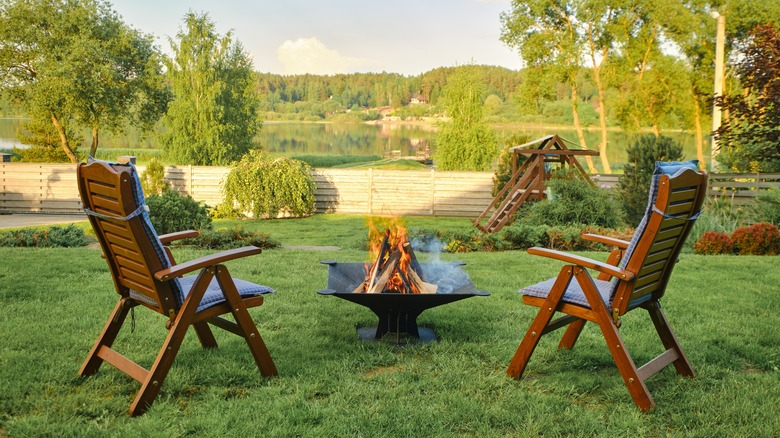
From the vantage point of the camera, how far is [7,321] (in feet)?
14.0

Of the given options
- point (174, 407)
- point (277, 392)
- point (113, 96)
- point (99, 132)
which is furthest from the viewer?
point (99, 132)

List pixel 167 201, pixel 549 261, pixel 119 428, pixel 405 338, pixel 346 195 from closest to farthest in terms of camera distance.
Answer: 1. pixel 119 428
2. pixel 405 338
3. pixel 549 261
4. pixel 167 201
5. pixel 346 195

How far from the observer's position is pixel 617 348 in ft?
10.2

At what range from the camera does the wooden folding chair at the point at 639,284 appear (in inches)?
118

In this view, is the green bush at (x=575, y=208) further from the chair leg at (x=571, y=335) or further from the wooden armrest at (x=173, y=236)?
the wooden armrest at (x=173, y=236)

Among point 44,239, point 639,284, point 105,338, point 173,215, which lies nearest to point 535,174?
point 173,215

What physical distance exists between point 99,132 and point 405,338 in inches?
892

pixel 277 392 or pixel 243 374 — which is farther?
pixel 243 374

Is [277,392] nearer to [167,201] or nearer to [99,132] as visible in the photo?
[167,201]

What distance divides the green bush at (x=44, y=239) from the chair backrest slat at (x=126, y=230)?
5.94 m

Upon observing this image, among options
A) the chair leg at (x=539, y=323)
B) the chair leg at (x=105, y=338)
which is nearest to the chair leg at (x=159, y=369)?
the chair leg at (x=105, y=338)

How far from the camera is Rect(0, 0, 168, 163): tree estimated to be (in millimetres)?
20453

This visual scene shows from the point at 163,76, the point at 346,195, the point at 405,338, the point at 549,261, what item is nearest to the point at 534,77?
the point at 346,195

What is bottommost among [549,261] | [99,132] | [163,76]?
[549,261]
